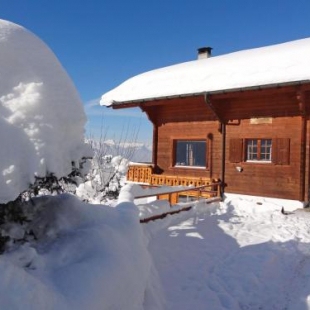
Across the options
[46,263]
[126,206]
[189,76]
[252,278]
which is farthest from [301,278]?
[189,76]

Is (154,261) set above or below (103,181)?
below

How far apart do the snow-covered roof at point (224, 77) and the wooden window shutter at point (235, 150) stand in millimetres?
1861

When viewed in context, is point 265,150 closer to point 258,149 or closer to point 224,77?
point 258,149

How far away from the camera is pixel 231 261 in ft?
18.3

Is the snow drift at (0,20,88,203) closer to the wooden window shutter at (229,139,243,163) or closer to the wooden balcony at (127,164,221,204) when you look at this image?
the wooden balcony at (127,164,221,204)

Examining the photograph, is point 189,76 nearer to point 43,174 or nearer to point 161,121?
point 161,121

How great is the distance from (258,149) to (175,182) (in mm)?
3155

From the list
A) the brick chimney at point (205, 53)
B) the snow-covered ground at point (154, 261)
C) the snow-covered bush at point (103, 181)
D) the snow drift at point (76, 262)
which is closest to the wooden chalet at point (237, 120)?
the snow-covered bush at point (103, 181)

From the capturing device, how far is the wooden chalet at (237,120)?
980cm

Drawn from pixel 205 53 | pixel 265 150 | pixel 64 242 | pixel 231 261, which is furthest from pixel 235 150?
pixel 64 242

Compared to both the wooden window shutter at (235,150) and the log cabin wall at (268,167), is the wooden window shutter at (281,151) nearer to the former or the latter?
the log cabin wall at (268,167)

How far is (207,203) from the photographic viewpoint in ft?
31.0

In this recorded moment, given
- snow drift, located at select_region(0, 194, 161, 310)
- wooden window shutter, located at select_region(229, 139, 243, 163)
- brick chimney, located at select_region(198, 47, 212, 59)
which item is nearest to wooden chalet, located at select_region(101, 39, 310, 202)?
wooden window shutter, located at select_region(229, 139, 243, 163)

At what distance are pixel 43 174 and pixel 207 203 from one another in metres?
7.34
